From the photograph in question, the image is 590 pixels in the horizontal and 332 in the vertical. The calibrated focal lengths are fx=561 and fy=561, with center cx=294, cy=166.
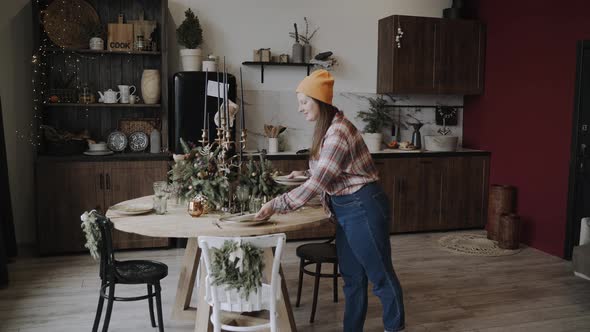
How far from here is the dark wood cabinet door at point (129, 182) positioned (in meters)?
5.19

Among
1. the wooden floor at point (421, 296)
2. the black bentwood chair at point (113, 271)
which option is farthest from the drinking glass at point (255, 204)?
the wooden floor at point (421, 296)

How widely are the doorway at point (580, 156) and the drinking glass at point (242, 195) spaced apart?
3.48 metres

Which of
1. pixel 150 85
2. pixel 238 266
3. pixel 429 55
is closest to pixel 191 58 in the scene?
pixel 150 85

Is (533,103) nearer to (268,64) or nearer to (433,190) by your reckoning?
(433,190)

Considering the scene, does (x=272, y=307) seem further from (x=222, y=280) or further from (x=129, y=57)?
(x=129, y=57)

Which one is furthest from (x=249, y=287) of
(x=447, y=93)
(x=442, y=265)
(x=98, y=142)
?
(x=447, y=93)

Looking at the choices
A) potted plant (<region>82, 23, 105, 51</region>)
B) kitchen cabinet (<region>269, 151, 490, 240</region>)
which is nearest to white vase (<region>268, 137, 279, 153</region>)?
kitchen cabinet (<region>269, 151, 490, 240</region>)

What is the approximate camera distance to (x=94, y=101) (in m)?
5.42

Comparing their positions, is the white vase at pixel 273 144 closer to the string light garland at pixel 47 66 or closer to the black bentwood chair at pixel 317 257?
the string light garland at pixel 47 66

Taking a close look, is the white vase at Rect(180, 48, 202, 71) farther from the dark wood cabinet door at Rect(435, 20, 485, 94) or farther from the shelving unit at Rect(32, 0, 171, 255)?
the dark wood cabinet door at Rect(435, 20, 485, 94)

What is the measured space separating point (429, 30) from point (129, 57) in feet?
10.7

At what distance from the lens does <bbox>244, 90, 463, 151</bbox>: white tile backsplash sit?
6109mm

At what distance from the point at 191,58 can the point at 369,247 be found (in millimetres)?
3350

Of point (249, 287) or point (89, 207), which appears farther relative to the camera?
point (89, 207)
